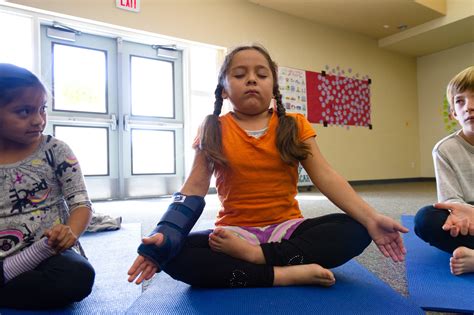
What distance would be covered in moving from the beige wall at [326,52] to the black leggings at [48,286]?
9.66 feet

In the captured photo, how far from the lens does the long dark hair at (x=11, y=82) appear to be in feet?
2.98

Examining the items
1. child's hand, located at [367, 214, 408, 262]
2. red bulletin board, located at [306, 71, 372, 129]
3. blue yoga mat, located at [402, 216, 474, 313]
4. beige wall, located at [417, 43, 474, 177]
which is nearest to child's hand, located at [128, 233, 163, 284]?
child's hand, located at [367, 214, 408, 262]

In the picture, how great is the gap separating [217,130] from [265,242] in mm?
397

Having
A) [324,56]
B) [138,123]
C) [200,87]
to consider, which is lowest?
[138,123]

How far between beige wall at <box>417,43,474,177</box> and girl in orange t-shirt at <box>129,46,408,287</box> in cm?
545

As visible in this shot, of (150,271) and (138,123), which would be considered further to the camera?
(138,123)

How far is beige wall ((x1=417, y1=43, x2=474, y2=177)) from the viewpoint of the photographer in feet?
17.7

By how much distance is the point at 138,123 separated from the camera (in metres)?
3.65

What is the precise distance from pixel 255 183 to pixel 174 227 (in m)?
0.30

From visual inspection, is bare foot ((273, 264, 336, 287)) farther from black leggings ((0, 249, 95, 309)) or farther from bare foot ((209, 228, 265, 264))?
black leggings ((0, 249, 95, 309))

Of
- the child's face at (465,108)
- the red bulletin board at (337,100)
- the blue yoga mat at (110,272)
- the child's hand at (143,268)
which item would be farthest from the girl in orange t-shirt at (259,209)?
the red bulletin board at (337,100)

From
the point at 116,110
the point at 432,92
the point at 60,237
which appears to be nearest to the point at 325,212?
the point at 60,237

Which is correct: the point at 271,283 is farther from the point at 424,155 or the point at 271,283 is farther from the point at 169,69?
the point at 424,155

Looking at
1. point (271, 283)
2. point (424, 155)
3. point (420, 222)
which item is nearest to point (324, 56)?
point (424, 155)
